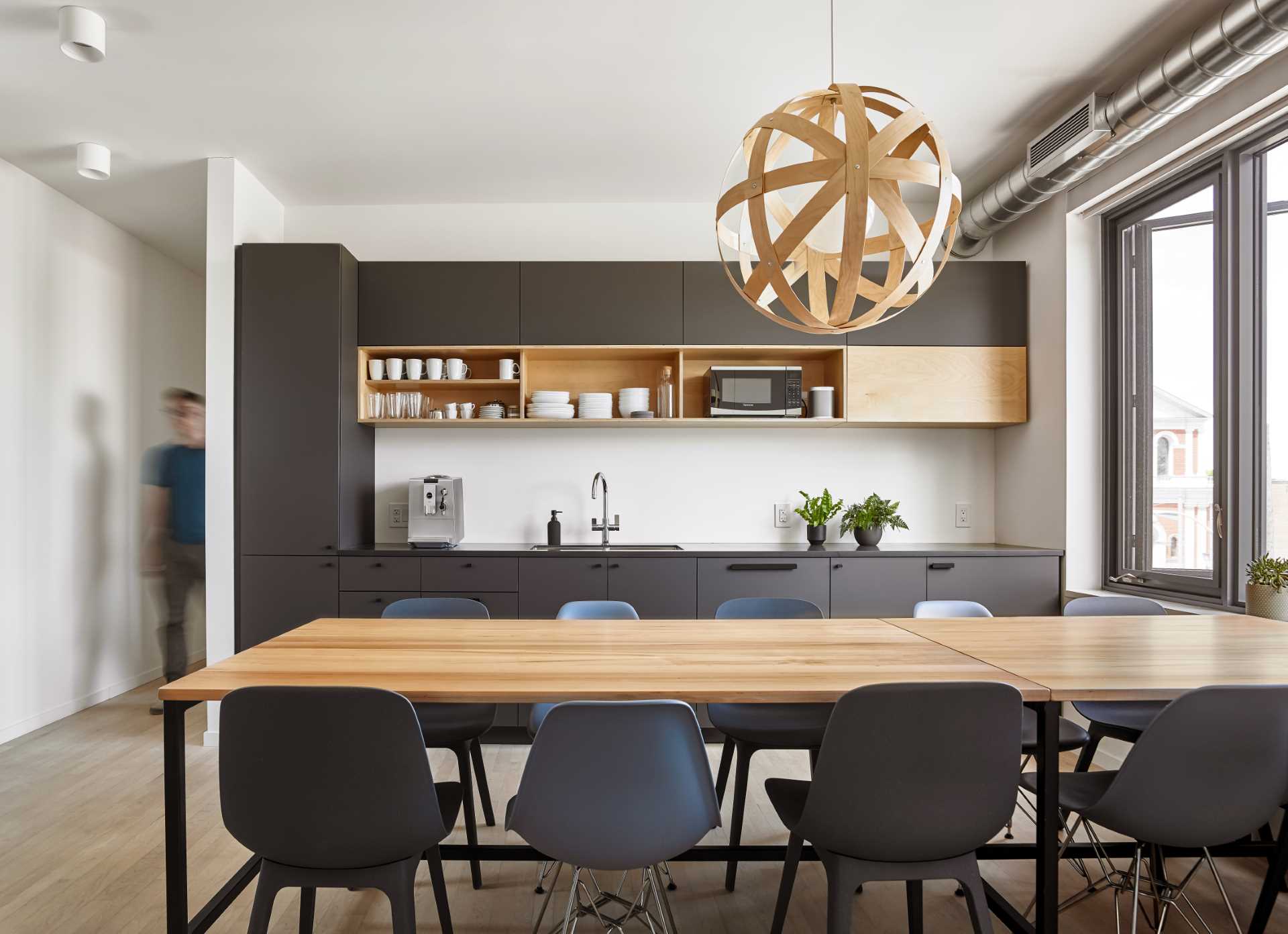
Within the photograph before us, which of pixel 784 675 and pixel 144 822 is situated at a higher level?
pixel 784 675

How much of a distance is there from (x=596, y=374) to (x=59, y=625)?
3.12 metres

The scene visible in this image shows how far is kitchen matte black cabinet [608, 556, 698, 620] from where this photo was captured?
155 inches

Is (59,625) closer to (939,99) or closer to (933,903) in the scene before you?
(933,903)

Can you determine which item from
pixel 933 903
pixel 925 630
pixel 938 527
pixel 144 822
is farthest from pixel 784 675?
pixel 938 527

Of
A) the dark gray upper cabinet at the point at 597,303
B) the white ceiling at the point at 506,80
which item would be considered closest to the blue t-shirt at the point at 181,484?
the white ceiling at the point at 506,80

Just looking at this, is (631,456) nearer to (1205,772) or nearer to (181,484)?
(181,484)

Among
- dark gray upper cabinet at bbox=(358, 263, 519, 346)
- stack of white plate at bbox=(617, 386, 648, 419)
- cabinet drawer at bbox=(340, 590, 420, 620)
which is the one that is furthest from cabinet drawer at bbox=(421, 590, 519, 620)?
dark gray upper cabinet at bbox=(358, 263, 519, 346)

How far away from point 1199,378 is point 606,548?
270cm

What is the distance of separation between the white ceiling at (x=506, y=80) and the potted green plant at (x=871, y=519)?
179cm

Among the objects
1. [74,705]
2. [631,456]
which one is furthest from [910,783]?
[74,705]

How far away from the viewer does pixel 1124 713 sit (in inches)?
99.0

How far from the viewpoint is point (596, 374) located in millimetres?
4539

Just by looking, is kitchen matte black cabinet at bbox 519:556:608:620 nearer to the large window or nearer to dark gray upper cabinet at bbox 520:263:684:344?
dark gray upper cabinet at bbox 520:263:684:344

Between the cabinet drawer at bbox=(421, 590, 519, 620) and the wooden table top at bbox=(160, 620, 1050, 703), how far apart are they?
138 centimetres
